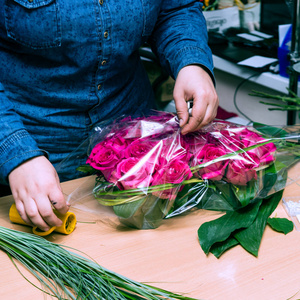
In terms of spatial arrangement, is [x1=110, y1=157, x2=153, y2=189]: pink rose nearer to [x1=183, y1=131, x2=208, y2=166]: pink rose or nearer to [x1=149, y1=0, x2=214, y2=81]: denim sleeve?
[x1=183, y1=131, x2=208, y2=166]: pink rose

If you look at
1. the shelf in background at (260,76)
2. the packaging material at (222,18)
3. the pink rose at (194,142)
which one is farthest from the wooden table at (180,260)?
the packaging material at (222,18)

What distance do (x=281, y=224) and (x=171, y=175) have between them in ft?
0.83

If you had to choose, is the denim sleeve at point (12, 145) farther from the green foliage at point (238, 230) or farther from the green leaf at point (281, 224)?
the green leaf at point (281, 224)

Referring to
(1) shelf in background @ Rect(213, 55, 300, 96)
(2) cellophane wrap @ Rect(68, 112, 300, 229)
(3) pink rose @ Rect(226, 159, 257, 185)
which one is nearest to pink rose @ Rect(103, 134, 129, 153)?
(2) cellophane wrap @ Rect(68, 112, 300, 229)

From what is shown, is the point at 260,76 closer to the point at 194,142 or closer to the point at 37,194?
the point at 194,142

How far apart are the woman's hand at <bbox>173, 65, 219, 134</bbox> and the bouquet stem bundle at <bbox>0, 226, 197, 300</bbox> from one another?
35cm

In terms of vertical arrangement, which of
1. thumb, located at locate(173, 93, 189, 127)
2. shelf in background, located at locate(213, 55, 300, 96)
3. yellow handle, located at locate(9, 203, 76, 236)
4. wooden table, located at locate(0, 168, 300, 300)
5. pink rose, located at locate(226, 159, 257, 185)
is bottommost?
shelf in background, located at locate(213, 55, 300, 96)

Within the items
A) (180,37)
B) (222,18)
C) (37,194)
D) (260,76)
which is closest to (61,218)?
(37,194)

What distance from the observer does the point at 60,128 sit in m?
1.11

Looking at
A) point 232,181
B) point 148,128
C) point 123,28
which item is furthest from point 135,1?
point 232,181

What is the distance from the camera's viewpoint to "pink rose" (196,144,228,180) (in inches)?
31.1

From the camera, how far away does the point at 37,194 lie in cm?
76

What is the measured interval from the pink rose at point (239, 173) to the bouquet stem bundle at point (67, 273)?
272 mm

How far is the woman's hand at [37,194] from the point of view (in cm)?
76
